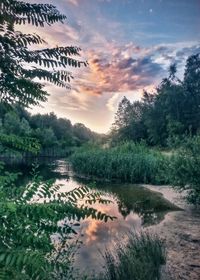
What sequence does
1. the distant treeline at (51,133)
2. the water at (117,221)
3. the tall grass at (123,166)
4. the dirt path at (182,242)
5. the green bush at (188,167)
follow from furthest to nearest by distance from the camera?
the distant treeline at (51,133)
the tall grass at (123,166)
the green bush at (188,167)
the water at (117,221)
the dirt path at (182,242)

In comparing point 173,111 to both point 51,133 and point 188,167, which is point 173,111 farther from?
point 188,167

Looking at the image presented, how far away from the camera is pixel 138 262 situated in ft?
14.3

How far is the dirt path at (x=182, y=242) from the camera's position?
17.3ft

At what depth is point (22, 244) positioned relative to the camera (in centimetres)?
175

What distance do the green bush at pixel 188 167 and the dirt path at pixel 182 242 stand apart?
798 mm

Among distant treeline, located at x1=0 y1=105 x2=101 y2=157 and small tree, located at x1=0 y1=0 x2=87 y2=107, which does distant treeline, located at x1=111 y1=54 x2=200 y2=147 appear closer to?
distant treeline, located at x1=0 y1=105 x2=101 y2=157

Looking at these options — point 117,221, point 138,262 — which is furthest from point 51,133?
point 138,262

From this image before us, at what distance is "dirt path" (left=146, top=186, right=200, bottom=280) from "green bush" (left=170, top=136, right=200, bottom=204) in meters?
0.80

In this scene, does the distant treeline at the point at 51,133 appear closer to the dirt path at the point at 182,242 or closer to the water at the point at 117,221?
the water at the point at 117,221

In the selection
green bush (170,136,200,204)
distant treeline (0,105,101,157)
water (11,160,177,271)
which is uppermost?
distant treeline (0,105,101,157)

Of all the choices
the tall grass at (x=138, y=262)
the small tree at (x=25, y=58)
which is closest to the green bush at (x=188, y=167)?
the tall grass at (x=138, y=262)

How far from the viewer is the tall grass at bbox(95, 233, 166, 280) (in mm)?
4246

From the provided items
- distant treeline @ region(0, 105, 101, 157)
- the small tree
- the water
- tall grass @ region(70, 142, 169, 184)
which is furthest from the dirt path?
distant treeline @ region(0, 105, 101, 157)

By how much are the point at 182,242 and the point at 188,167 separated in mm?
3878
